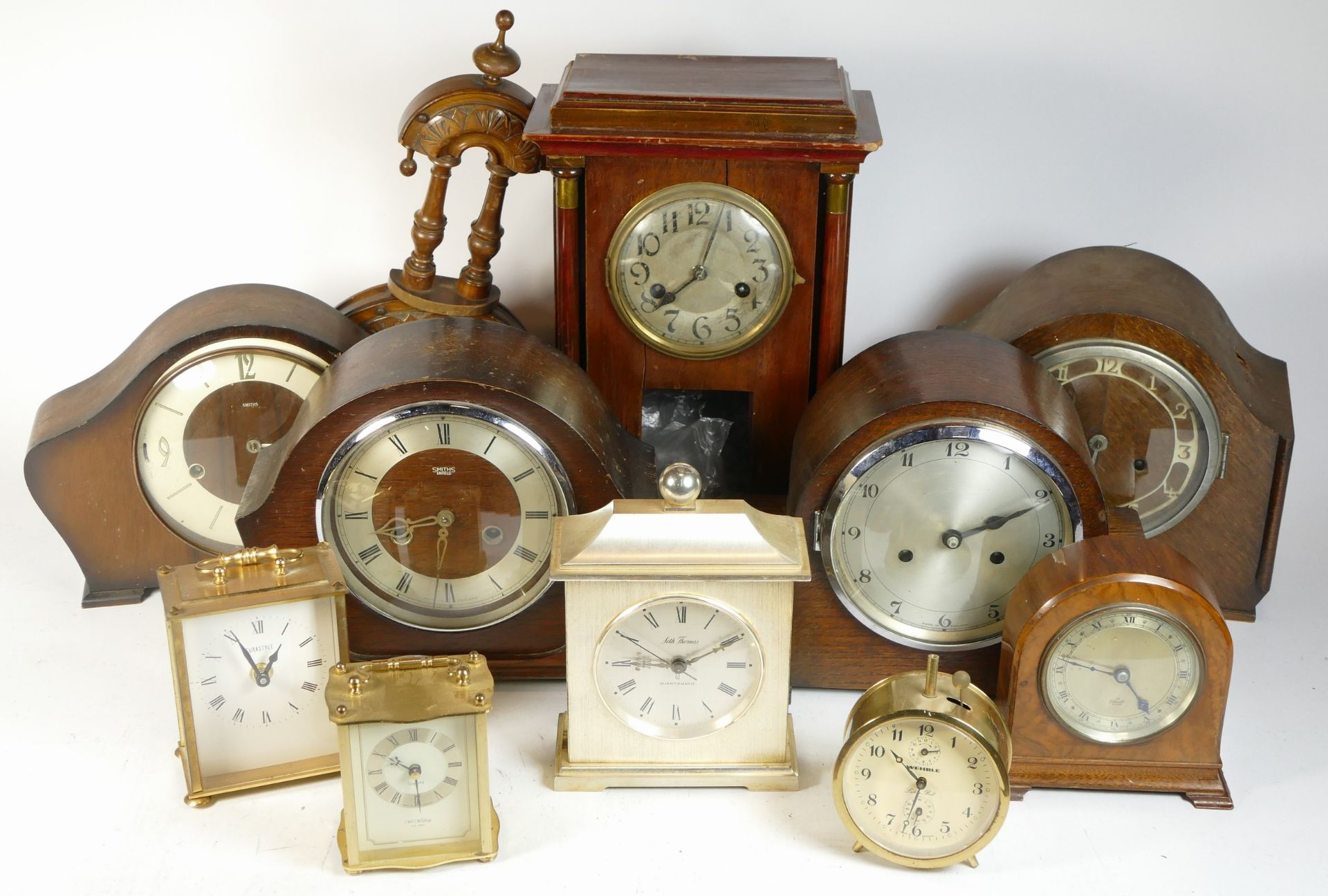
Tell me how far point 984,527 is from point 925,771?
0.59 meters

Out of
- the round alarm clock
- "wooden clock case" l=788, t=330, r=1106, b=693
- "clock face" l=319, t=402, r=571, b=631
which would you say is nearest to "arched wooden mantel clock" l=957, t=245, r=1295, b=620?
"wooden clock case" l=788, t=330, r=1106, b=693

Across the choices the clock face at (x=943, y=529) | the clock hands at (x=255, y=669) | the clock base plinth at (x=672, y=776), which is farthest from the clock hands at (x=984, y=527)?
the clock hands at (x=255, y=669)

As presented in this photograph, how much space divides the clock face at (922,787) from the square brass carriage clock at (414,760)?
64 cm

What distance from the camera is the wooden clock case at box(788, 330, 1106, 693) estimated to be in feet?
9.23

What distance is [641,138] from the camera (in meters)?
3.01

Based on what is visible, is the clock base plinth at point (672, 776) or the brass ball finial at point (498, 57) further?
the brass ball finial at point (498, 57)

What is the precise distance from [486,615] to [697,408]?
2.74 ft

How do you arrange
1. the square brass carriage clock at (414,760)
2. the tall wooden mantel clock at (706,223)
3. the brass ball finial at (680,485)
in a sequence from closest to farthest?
the square brass carriage clock at (414,760) → the brass ball finial at (680,485) → the tall wooden mantel clock at (706,223)

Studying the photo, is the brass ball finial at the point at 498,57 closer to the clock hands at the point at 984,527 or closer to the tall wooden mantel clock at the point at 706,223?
the tall wooden mantel clock at the point at 706,223

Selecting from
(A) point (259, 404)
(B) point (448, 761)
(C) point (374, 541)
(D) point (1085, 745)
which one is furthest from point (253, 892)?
(D) point (1085, 745)

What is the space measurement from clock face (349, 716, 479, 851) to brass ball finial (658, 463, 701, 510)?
52 centimetres

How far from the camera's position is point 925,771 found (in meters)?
2.48

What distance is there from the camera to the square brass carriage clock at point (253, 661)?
2.60 meters

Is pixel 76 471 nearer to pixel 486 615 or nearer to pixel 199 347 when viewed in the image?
pixel 199 347
